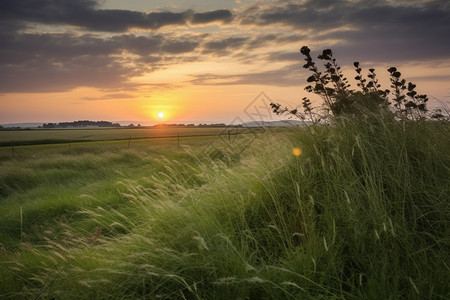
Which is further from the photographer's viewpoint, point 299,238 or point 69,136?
point 69,136

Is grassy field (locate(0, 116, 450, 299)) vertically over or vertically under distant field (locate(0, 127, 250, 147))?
under

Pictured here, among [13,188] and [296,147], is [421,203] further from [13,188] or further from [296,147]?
[13,188]

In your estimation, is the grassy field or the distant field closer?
the grassy field

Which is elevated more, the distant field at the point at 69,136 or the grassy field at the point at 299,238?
the distant field at the point at 69,136

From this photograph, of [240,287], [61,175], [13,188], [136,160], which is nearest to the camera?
[240,287]

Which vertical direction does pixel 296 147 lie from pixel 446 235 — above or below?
above

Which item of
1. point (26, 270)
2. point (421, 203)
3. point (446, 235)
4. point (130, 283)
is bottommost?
point (26, 270)

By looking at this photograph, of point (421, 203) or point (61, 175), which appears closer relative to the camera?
point (421, 203)

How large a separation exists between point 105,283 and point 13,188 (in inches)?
344

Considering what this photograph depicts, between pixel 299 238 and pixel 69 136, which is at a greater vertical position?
pixel 69 136

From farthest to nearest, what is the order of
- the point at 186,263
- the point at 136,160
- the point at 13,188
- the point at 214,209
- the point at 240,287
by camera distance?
the point at 136,160 → the point at 13,188 → the point at 214,209 → the point at 186,263 → the point at 240,287

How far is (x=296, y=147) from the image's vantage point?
4176mm

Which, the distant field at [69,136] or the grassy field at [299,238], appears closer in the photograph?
the grassy field at [299,238]

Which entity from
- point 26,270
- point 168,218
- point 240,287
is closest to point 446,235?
point 240,287
